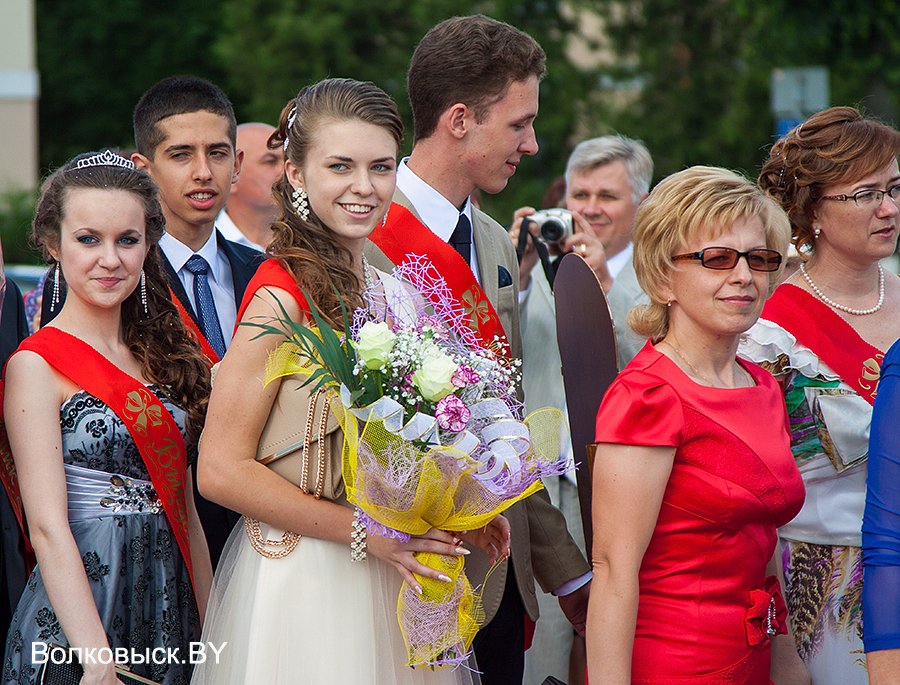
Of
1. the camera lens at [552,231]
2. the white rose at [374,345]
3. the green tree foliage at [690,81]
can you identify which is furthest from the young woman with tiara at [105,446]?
the green tree foliage at [690,81]

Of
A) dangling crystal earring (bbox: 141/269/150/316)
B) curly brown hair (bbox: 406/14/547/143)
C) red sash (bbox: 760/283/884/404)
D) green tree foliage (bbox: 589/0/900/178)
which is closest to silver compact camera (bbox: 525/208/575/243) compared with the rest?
curly brown hair (bbox: 406/14/547/143)

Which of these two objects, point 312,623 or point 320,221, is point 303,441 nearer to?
point 312,623

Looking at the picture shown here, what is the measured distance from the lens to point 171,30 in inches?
833

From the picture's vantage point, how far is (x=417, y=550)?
2.18m

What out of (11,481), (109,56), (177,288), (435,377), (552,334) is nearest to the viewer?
(435,377)

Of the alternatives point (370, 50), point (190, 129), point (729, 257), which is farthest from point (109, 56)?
point (729, 257)

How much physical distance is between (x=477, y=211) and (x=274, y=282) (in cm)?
104

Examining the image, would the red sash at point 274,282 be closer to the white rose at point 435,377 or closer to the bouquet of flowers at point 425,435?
the bouquet of flowers at point 425,435

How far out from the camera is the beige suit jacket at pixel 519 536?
8.75ft

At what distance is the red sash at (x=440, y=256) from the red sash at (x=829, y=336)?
0.77 meters

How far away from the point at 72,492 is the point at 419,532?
92 centimetres

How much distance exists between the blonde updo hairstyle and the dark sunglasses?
0.12 feet

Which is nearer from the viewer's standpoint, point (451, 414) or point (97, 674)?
point (451, 414)

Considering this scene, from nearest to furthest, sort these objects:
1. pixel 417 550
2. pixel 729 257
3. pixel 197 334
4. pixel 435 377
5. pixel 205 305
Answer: pixel 435 377 < pixel 417 550 < pixel 729 257 < pixel 197 334 < pixel 205 305
